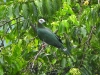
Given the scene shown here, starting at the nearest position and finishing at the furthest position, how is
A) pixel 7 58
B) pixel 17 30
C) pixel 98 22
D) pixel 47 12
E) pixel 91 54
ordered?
pixel 7 58 → pixel 47 12 → pixel 98 22 → pixel 17 30 → pixel 91 54

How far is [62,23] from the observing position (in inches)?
103

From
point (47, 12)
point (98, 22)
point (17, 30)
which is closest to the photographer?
point (47, 12)

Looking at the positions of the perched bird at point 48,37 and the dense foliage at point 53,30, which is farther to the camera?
the perched bird at point 48,37

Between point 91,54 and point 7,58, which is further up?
point 7,58

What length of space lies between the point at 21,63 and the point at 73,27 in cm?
82

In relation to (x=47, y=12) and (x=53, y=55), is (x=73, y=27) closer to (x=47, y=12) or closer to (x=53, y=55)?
(x=53, y=55)

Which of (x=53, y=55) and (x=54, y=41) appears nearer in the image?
(x=54, y=41)

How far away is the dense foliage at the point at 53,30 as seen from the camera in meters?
2.25

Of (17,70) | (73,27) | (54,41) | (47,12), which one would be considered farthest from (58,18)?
(17,70)

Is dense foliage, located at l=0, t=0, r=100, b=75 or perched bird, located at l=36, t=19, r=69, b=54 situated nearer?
dense foliage, located at l=0, t=0, r=100, b=75

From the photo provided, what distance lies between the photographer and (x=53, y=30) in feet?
9.95

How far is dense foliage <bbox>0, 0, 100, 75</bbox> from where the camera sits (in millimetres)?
2254

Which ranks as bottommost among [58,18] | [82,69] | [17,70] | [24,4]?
[82,69]

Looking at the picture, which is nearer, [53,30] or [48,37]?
[48,37]
